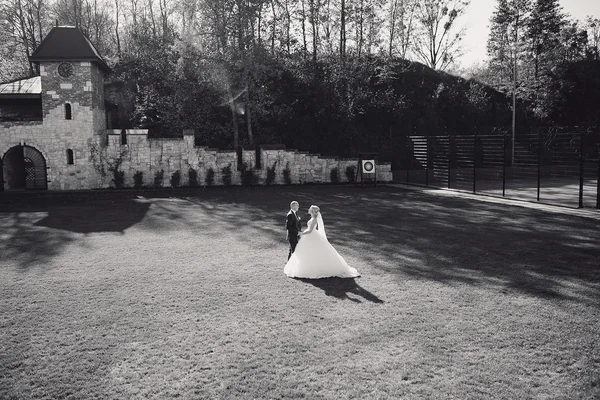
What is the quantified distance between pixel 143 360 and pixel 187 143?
25446 millimetres

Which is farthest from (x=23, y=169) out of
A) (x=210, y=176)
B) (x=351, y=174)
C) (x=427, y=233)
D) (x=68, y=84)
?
(x=427, y=233)

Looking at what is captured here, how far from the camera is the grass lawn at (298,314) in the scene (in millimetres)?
5961

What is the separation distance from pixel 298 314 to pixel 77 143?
2569cm

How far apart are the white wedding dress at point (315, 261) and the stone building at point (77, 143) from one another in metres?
21.3

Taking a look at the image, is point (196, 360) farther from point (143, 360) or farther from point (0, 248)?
point (0, 248)

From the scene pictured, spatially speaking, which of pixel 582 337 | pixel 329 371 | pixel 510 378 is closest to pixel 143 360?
pixel 329 371

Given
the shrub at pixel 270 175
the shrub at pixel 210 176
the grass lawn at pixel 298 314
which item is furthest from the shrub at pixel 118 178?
the grass lawn at pixel 298 314

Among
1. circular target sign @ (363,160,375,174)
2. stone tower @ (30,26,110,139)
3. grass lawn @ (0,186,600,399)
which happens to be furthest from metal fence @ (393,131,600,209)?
stone tower @ (30,26,110,139)

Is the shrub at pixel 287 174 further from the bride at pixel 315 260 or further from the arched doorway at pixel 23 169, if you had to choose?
the bride at pixel 315 260

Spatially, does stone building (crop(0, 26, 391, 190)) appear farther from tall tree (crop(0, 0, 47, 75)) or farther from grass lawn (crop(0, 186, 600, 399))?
tall tree (crop(0, 0, 47, 75))

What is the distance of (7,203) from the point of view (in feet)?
79.4

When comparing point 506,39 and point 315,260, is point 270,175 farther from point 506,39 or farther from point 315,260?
point 506,39

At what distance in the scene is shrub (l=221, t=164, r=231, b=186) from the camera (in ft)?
103

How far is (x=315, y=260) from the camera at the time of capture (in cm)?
1075
